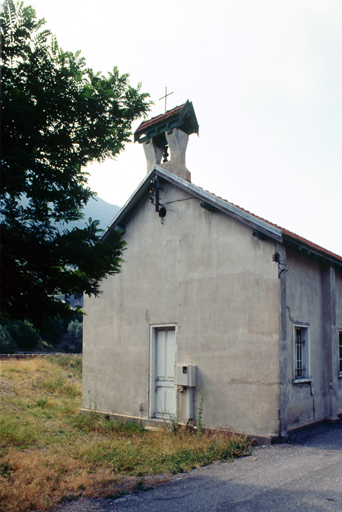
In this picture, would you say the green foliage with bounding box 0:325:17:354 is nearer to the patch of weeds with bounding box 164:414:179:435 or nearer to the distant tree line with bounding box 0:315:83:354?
the distant tree line with bounding box 0:315:83:354

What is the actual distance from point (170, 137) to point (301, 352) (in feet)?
22.0

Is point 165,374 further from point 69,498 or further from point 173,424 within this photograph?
point 69,498

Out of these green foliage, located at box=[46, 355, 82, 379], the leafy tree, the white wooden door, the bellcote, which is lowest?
green foliage, located at box=[46, 355, 82, 379]

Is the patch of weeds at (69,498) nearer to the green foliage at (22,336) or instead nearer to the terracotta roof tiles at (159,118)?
the terracotta roof tiles at (159,118)

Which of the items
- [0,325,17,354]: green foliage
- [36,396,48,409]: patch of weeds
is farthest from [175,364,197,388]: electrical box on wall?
[0,325,17,354]: green foliage

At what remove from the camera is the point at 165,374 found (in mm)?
10938

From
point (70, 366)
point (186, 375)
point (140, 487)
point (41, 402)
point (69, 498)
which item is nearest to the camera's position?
point (69, 498)

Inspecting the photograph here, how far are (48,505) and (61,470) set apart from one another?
150 centimetres

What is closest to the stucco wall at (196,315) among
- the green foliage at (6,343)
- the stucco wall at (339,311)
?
the stucco wall at (339,311)

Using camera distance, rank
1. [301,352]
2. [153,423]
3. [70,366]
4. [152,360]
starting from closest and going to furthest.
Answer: [301,352] < [153,423] < [152,360] < [70,366]

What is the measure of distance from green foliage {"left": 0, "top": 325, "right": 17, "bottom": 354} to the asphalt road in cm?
3469

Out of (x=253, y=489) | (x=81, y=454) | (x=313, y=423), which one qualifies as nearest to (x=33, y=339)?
(x=313, y=423)

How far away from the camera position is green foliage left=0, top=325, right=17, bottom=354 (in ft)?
126

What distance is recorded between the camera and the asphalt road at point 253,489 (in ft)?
17.6
